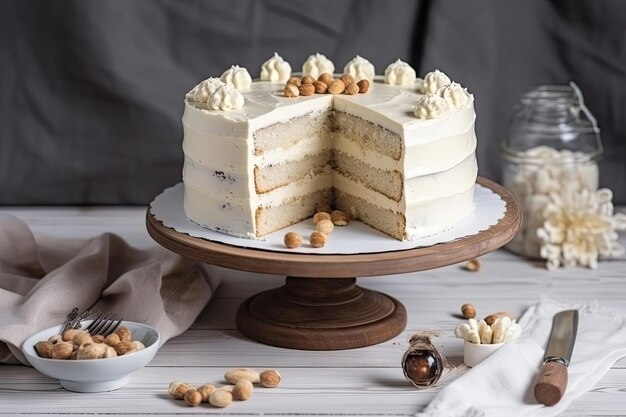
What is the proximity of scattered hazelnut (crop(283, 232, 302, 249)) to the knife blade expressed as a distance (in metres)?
0.74

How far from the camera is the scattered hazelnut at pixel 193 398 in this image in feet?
9.34

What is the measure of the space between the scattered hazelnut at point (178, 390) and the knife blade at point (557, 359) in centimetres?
90

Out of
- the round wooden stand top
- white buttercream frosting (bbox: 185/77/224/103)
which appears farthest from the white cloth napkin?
white buttercream frosting (bbox: 185/77/224/103)

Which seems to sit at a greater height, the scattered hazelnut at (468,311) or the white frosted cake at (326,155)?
the white frosted cake at (326,155)

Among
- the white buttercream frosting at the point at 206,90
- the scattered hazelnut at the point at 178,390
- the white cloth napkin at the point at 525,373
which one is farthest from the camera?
the white buttercream frosting at the point at 206,90

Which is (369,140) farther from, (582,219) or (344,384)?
(582,219)

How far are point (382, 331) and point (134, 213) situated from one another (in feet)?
5.98

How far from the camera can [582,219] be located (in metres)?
4.07

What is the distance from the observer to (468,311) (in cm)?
348

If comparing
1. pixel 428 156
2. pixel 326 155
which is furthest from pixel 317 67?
pixel 428 156

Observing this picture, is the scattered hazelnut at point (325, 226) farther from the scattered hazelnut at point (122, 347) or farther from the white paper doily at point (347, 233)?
the scattered hazelnut at point (122, 347)

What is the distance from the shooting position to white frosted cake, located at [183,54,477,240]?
3219 millimetres

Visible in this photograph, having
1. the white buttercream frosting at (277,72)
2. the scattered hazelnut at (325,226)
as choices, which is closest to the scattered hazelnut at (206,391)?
the scattered hazelnut at (325,226)

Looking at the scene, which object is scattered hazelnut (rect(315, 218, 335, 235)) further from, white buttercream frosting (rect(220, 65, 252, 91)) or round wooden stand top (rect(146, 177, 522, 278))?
white buttercream frosting (rect(220, 65, 252, 91))
